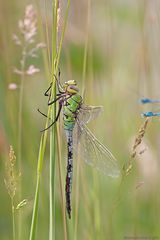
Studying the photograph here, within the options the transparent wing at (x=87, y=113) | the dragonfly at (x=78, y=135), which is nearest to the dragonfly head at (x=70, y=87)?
the dragonfly at (x=78, y=135)

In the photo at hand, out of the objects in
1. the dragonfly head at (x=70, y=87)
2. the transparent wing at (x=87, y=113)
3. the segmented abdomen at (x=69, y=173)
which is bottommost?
the segmented abdomen at (x=69, y=173)

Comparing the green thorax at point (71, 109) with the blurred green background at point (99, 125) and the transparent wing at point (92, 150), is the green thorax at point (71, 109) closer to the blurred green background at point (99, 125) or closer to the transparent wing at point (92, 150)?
the transparent wing at point (92, 150)

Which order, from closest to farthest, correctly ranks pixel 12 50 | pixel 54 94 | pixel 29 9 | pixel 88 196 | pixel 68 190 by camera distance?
pixel 54 94 → pixel 68 190 → pixel 29 9 → pixel 88 196 → pixel 12 50

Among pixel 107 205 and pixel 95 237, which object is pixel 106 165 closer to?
pixel 95 237

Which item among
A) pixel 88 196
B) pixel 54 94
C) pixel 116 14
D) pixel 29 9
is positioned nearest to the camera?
pixel 54 94

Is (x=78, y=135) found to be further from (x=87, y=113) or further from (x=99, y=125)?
(x=99, y=125)

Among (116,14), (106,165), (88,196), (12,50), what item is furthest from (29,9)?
(116,14)

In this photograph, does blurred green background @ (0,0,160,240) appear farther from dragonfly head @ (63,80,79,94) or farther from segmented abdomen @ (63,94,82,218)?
dragonfly head @ (63,80,79,94)
